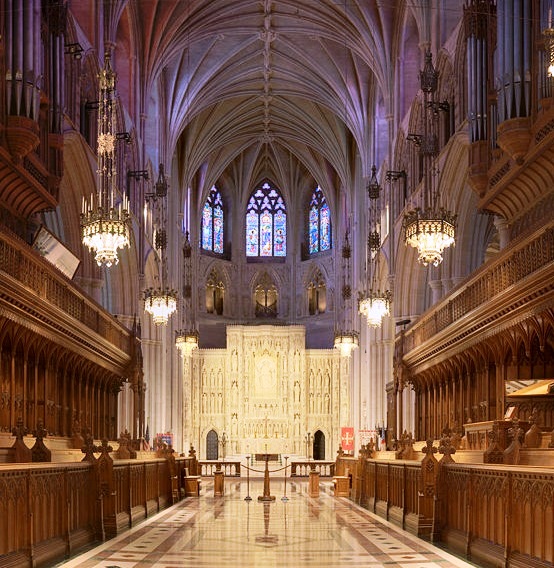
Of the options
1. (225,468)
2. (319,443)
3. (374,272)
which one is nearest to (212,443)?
(319,443)

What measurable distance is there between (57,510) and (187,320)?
35.3 meters

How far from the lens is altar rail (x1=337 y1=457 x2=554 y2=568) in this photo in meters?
7.70

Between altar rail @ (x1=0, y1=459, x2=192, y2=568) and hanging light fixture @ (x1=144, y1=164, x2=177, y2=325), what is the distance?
1145cm

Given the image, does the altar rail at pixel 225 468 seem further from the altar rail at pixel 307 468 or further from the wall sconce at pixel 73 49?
the wall sconce at pixel 73 49

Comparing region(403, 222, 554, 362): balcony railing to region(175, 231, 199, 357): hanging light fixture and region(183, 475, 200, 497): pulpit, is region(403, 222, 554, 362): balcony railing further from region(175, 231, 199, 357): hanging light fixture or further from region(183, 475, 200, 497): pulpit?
region(175, 231, 199, 357): hanging light fixture

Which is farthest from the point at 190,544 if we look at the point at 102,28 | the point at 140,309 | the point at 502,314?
the point at 140,309

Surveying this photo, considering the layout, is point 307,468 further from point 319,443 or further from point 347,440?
point 319,443

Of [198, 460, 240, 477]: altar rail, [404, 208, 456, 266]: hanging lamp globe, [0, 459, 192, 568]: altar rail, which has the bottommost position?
[198, 460, 240, 477]: altar rail

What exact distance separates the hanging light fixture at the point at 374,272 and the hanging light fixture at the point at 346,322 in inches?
91.9

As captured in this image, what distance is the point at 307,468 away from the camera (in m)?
37.0

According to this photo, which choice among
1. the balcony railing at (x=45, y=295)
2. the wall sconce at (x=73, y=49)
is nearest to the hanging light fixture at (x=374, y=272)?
the balcony railing at (x=45, y=295)

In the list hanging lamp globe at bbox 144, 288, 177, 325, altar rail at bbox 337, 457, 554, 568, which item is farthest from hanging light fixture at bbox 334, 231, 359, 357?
altar rail at bbox 337, 457, 554, 568

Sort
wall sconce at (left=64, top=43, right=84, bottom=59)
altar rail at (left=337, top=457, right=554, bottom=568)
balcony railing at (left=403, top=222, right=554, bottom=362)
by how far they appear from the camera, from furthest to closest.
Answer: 1. wall sconce at (left=64, top=43, right=84, bottom=59)
2. balcony railing at (left=403, top=222, right=554, bottom=362)
3. altar rail at (left=337, top=457, right=554, bottom=568)

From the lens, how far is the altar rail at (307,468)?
111ft
